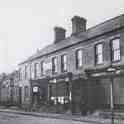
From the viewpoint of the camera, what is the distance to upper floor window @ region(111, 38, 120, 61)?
1798 cm

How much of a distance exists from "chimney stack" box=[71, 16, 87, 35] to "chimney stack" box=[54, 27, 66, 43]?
411 cm

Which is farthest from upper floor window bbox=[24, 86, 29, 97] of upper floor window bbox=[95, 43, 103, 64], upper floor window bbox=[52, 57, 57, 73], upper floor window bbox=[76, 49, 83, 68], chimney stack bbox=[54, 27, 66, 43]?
upper floor window bbox=[95, 43, 103, 64]

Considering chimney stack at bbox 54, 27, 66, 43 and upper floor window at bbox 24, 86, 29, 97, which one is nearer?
chimney stack at bbox 54, 27, 66, 43

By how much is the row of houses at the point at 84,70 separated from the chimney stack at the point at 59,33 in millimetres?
413

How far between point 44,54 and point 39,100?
543 centimetres

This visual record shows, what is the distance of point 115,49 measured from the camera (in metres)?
18.2

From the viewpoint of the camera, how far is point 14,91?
36750 millimetres

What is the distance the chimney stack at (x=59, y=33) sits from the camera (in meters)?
28.9

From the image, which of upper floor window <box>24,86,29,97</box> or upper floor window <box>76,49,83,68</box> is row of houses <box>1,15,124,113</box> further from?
upper floor window <box>24,86,29,97</box>

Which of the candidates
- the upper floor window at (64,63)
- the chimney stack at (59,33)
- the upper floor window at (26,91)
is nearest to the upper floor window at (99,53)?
the upper floor window at (64,63)

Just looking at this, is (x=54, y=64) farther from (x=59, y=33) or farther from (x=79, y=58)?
(x=59, y=33)

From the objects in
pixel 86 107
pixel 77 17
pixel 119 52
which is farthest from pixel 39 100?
pixel 119 52

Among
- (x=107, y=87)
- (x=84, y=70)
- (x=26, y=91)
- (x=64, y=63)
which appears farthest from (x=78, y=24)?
(x=26, y=91)

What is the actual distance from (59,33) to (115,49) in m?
12.2
